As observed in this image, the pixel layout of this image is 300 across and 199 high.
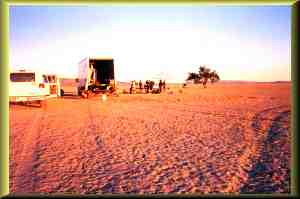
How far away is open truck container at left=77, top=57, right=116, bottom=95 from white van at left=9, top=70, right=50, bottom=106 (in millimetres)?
5186

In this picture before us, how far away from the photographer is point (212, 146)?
24.3ft

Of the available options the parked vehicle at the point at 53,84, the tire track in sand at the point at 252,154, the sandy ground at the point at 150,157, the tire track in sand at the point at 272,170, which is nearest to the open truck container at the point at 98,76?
the parked vehicle at the point at 53,84

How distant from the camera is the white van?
1380 cm

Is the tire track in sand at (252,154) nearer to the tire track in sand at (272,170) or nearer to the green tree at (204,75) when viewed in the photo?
the tire track in sand at (272,170)

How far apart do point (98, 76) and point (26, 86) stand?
314 inches

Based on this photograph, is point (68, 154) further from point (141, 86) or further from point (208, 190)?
point (141, 86)

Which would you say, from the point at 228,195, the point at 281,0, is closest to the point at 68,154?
the point at 228,195

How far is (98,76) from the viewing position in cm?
2173

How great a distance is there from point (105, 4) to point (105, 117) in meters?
6.56

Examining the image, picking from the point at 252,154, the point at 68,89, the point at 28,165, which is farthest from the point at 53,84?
the point at 68,89

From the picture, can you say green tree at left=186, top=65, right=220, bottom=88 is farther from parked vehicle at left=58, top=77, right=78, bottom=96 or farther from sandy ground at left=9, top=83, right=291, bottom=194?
sandy ground at left=9, top=83, right=291, bottom=194

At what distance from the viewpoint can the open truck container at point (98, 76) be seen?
20141mm

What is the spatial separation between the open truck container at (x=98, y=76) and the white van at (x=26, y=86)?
5.19 metres

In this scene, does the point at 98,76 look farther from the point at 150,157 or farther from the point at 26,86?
the point at 150,157
